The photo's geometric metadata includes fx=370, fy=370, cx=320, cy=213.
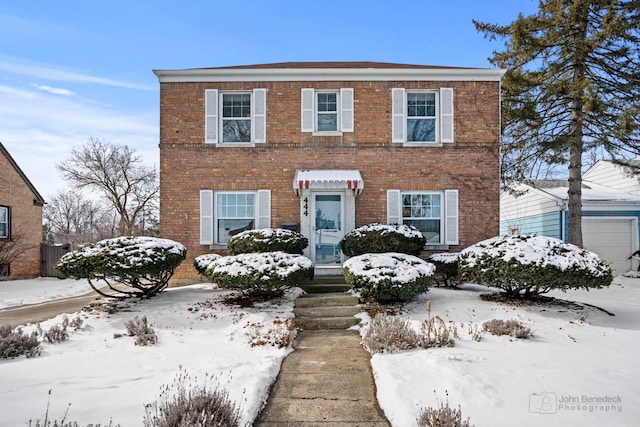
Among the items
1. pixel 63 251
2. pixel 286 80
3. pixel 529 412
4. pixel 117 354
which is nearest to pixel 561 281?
pixel 529 412

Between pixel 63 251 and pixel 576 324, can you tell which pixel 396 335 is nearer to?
pixel 576 324

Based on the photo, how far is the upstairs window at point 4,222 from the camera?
15.3 m

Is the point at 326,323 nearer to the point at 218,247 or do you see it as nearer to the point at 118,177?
the point at 218,247

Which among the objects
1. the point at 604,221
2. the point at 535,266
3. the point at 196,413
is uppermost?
the point at 604,221

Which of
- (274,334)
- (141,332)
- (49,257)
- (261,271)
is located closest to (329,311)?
(261,271)

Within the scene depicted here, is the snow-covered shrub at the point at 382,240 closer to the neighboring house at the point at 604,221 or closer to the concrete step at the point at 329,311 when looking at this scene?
the concrete step at the point at 329,311

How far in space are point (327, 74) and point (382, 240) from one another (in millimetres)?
5120

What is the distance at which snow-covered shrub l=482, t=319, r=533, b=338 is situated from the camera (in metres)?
5.67

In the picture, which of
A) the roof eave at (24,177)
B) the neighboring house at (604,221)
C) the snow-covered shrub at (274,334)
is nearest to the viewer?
the snow-covered shrub at (274,334)

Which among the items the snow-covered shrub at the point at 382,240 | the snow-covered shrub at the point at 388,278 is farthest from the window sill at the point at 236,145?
the snow-covered shrub at the point at 388,278

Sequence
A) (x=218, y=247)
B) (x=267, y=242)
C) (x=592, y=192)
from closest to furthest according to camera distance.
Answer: (x=267, y=242) < (x=218, y=247) < (x=592, y=192)

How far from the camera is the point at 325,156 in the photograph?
10.8 m

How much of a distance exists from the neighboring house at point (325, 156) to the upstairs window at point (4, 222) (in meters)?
9.75

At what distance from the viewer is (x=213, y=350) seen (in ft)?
17.4
